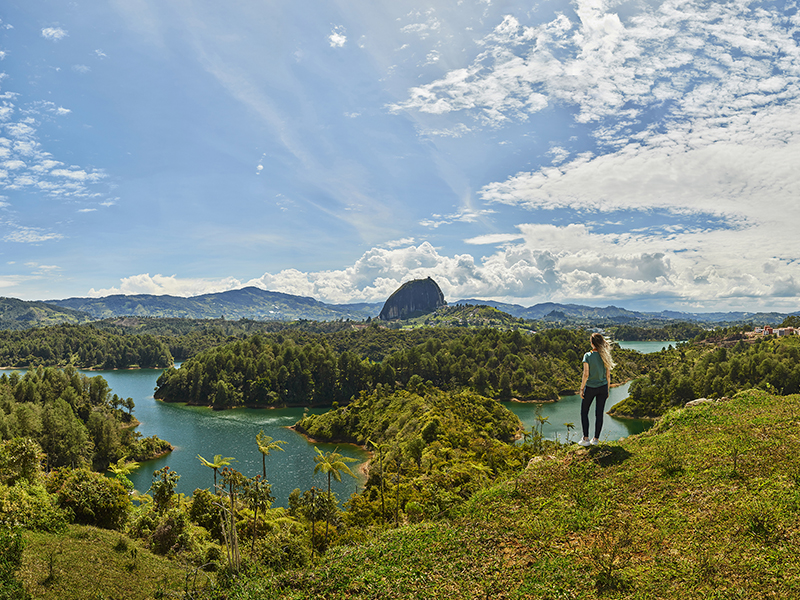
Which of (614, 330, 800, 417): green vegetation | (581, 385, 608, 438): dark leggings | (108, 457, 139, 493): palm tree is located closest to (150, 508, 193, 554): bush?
(108, 457, 139, 493): palm tree

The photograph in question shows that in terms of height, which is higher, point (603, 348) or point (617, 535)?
point (603, 348)

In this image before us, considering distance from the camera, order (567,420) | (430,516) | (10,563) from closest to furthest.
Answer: (430,516) < (10,563) < (567,420)

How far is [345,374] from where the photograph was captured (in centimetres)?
11900

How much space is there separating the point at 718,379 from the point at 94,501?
350ft

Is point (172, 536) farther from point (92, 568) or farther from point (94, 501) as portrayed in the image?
point (92, 568)

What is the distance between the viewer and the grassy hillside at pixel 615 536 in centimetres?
805

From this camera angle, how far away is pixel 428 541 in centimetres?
1126

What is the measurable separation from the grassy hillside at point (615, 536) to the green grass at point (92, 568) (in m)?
11.6

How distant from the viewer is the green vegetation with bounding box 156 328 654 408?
374 ft

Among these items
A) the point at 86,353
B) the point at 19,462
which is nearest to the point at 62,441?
the point at 19,462

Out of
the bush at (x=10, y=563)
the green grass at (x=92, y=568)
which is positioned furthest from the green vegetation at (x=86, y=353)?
the bush at (x=10, y=563)

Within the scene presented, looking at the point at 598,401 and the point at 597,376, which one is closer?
the point at 597,376

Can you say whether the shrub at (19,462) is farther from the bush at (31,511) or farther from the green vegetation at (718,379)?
the green vegetation at (718,379)

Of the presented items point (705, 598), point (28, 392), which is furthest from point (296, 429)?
point (705, 598)
